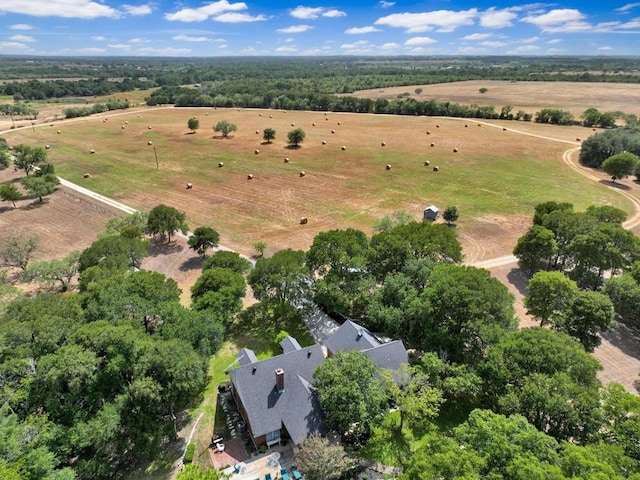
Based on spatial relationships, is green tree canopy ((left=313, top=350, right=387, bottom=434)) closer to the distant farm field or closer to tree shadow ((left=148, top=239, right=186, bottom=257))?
the distant farm field

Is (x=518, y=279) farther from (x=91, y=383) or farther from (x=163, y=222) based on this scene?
(x=163, y=222)

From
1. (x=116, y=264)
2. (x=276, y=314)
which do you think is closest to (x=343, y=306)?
(x=276, y=314)

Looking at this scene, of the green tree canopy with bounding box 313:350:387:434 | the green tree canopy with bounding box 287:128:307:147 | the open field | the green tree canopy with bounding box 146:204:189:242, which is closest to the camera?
the green tree canopy with bounding box 313:350:387:434

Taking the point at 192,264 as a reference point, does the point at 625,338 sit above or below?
above

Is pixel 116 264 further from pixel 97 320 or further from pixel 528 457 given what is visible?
pixel 528 457

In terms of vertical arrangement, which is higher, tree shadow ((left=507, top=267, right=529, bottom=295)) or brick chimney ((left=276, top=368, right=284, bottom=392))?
brick chimney ((left=276, top=368, right=284, bottom=392))

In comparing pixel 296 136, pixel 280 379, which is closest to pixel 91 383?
pixel 280 379

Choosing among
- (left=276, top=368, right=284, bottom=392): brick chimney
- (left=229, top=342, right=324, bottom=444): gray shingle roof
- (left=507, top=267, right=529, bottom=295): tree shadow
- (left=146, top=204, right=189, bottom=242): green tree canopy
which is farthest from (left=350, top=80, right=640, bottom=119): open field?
(left=276, top=368, right=284, bottom=392): brick chimney
